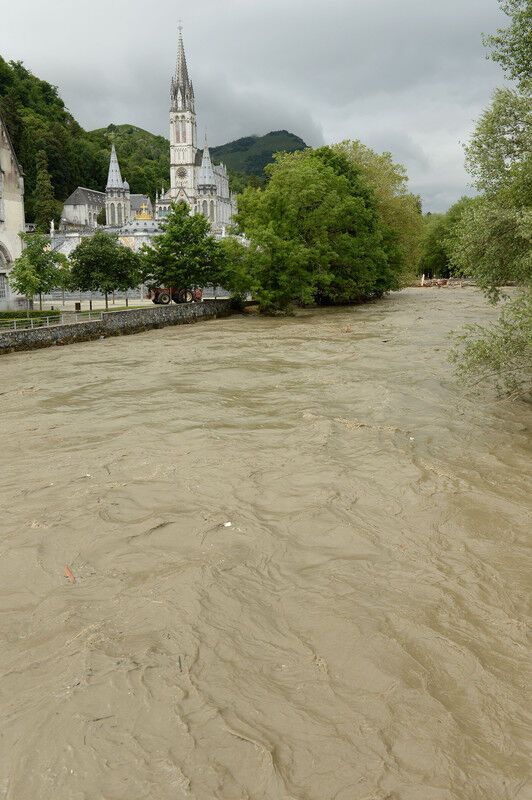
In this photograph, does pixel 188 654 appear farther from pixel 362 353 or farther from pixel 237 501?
pixel 362 353

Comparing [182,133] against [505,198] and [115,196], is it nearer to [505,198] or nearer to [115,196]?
[115,196]

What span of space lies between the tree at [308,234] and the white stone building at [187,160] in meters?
94.3

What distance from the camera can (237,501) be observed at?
1058cm

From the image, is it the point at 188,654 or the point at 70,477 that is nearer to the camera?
the point at 188,654

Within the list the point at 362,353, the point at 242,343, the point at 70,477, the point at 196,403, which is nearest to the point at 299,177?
the point at 242,343

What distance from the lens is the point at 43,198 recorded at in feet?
→ 371

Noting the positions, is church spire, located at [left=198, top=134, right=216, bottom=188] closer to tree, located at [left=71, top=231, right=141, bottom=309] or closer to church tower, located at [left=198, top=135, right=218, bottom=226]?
church tower, located at [left=198, top=135, right=218, bottom=226]

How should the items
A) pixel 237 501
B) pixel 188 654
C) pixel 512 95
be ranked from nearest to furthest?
1. pixel 188 654
2. pixel 237 501
3. pixel 512 95

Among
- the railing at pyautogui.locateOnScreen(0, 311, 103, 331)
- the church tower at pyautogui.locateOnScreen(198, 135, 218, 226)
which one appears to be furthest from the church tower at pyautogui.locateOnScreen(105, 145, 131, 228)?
the railing at pyautogui.locateOnScreen(0, 311, 103, 331)

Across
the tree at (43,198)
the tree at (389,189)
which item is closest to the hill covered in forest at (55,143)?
the tree at (43,198)

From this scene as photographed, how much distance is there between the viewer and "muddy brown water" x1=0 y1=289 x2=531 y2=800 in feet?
17.3

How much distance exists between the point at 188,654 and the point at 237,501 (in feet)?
13.5

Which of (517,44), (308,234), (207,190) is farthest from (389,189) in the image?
(207,190)

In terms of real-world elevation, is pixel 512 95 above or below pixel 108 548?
above
